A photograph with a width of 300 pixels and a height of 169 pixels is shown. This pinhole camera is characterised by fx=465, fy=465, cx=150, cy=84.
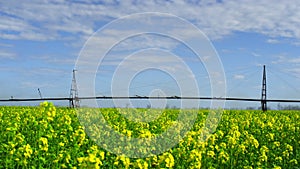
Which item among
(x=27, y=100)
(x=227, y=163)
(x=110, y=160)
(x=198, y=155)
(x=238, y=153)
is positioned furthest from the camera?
(x=27, y=100)

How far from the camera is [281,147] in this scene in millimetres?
12344

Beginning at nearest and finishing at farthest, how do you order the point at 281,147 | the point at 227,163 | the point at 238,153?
the point at 227,163
the point at 238,153
the point at 281,147

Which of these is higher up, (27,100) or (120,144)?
(27,100)

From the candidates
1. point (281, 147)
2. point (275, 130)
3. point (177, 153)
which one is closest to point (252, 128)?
point (275, 130)

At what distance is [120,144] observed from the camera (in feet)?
31.7

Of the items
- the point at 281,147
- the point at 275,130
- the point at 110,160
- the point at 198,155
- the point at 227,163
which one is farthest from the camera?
the point at 275,130

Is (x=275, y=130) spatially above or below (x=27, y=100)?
below

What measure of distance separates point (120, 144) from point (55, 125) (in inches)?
133

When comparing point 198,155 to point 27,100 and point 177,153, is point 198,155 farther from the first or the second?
point 27,100

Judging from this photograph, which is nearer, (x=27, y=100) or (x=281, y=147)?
(x=281, y=147)

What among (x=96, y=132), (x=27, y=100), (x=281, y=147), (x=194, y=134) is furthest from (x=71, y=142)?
(x=27, y=100)

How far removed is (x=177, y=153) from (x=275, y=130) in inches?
276

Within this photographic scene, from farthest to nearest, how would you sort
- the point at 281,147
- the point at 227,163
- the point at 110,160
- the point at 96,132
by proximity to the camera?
1. the point at 281,147
2. the point at 96,132
3. the point at 227,163
4. the point at 110,160

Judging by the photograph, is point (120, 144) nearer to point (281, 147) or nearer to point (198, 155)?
point (198, 155)
